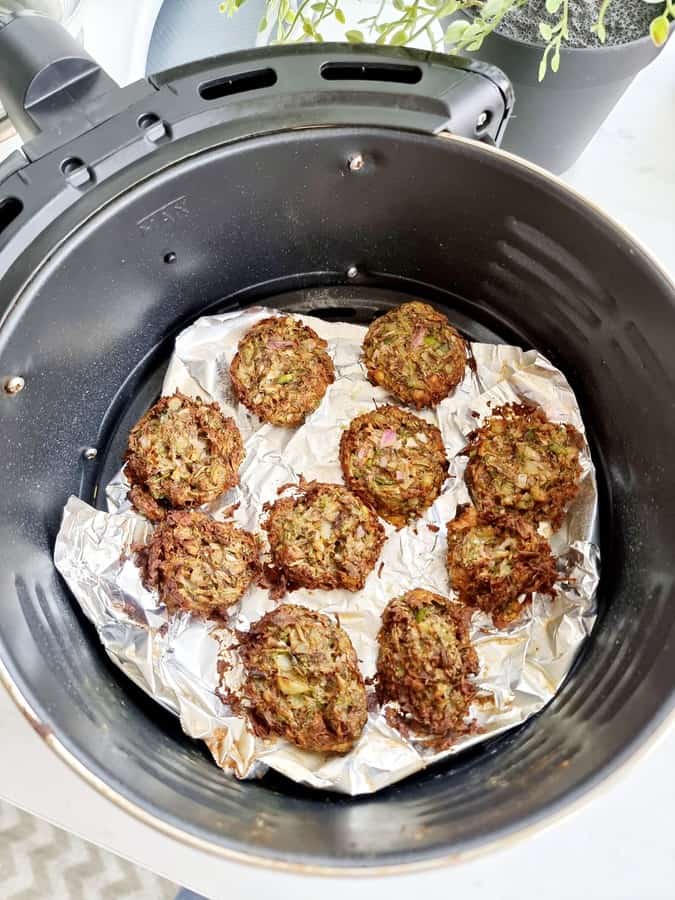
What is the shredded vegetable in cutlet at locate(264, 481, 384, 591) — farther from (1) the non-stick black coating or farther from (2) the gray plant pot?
(2) the gray plant pot

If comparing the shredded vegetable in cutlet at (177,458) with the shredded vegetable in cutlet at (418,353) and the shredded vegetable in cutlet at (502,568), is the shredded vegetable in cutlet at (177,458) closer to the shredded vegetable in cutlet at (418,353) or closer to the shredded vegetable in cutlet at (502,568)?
the shredded vegetable in cutlet at (418,353)

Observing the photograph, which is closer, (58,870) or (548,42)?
(548,42)

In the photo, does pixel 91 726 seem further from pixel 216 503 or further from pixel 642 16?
pixel 642 16

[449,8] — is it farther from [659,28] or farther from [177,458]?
[177,458]

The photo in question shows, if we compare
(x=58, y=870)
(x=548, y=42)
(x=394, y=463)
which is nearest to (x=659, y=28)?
(x=548, y=42)

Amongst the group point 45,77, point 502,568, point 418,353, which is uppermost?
point 45,77
